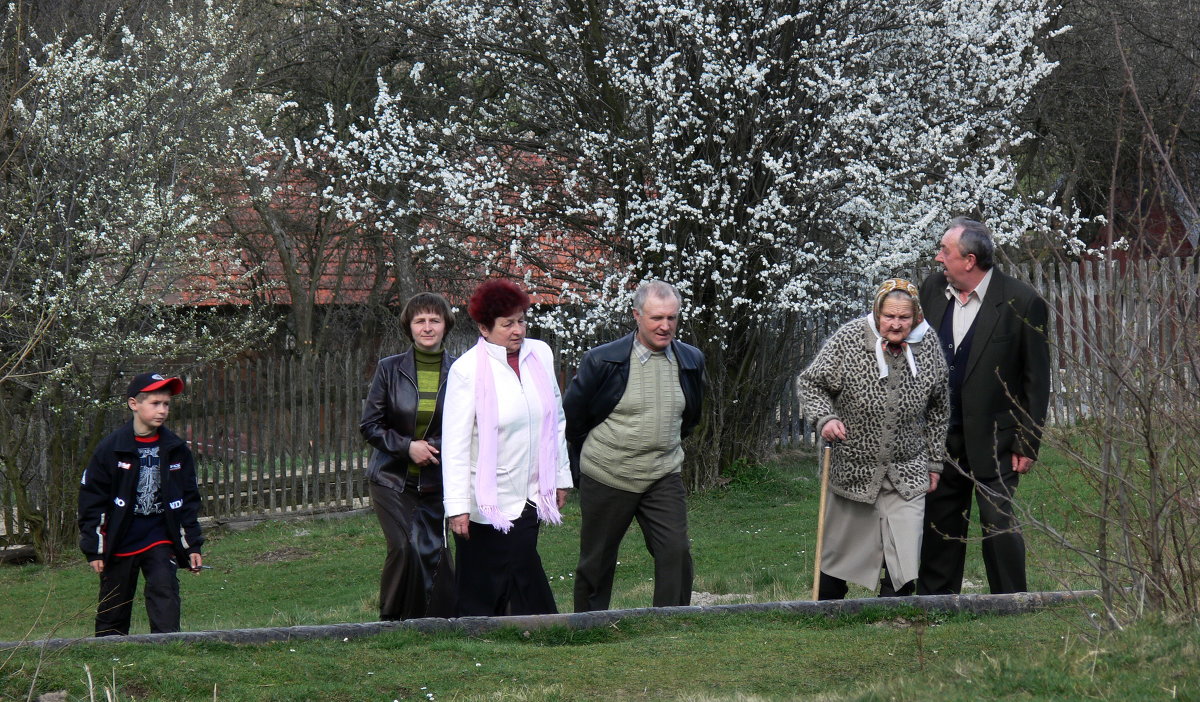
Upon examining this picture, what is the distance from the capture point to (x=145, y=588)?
6.52 m

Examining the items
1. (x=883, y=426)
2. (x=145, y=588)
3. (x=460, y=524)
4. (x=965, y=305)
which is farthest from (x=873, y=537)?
(x=145, y=588)

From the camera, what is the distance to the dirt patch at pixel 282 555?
40.6ft

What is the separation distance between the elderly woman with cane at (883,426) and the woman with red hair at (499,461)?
1341 millimetres

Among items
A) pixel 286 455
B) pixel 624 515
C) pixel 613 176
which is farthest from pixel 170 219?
pixel 624 515

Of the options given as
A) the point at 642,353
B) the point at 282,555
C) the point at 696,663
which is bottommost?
the point at 282,555

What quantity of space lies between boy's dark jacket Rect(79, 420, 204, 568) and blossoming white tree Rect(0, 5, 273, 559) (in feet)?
Answer: 18.6

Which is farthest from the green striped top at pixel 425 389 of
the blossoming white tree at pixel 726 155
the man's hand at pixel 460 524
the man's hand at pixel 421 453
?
the blossoming white tree at pixel 726 155

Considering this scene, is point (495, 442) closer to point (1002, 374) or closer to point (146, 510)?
point (146, 510)

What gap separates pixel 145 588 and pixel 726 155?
7.40m

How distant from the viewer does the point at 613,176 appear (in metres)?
12.9

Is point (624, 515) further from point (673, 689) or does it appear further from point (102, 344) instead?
point (102, 344)

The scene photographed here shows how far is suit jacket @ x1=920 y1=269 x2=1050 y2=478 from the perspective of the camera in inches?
251

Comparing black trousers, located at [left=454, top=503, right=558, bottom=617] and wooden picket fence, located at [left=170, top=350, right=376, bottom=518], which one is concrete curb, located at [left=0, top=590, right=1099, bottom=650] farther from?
wooden picket fence, located at [left=170, top=350, right=376, bottom=518]

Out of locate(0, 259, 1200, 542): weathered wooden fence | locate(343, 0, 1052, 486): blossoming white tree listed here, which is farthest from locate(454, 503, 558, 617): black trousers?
locate(0, 259, 1200, 542): weathered wooden fence
